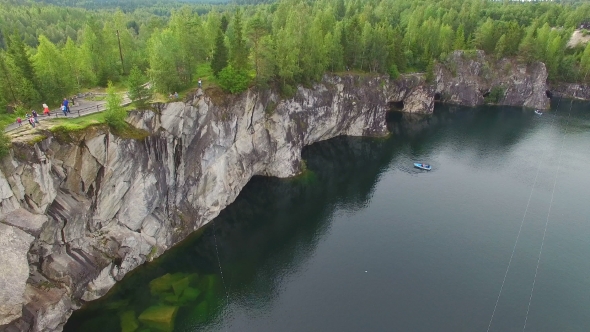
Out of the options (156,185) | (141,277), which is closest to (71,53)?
(156,185)

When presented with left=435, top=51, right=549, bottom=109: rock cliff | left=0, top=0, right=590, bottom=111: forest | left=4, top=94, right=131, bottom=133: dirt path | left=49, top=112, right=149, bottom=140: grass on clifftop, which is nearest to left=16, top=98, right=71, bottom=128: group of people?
left=4, top=94, right=131, bottom=133: dirt path

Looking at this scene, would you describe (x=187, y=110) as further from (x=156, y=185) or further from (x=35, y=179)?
(x=35, y=179)

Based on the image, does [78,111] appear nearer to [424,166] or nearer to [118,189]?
[118,189]

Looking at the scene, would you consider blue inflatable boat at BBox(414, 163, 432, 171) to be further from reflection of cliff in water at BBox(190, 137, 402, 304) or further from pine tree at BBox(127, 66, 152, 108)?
pine tree at BBox(127, 66, 152, 108)

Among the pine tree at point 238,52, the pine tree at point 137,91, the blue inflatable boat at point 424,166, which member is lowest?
the blue inflatable boat at point 424,166

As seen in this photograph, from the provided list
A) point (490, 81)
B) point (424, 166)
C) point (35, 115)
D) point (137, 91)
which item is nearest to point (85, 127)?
point (35, 115)

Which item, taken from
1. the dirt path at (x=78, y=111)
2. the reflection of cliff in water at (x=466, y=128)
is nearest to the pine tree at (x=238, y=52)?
the dirt path at (x=78, y=111)

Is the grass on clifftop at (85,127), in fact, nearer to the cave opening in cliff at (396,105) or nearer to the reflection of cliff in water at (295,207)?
the reflection of cliff in water at (295,207)
